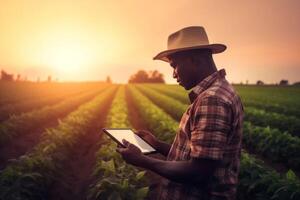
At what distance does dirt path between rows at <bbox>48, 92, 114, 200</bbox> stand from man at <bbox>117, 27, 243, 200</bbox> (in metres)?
5.12

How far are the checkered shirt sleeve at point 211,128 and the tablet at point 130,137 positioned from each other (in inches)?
34.4

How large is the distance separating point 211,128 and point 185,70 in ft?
1.95

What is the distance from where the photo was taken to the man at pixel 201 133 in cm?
243

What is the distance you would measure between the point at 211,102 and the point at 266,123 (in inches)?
643

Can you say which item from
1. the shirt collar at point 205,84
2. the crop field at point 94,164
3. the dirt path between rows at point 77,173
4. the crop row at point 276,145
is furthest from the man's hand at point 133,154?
the crop row at point 276,145

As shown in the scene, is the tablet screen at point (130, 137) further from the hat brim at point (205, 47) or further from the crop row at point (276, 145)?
the crop row at point (276, 145)

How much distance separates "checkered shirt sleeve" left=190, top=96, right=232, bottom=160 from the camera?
7.86 feet

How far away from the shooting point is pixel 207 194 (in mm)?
2703

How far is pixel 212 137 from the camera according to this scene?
7.87 ft

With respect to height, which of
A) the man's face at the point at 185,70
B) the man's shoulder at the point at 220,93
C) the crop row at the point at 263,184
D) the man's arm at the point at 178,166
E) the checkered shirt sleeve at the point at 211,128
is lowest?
the crop row at the point at 263,184

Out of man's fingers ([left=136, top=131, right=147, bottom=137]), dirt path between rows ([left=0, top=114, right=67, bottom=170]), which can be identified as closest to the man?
man's fingers ([left=136, top=131, right=147, bottom=137])

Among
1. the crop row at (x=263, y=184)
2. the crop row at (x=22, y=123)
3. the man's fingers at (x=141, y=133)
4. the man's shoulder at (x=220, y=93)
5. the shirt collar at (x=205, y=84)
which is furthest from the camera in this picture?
the crop row at (x=22, y=123)

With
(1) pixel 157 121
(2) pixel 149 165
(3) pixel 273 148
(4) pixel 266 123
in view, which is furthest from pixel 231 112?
(4) pixel 266 123

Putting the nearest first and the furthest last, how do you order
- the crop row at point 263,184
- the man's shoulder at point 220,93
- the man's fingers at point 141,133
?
the man's shoulder at point 220,93 → the man's fingers at point 141,133 → the crop row at point 263,184
